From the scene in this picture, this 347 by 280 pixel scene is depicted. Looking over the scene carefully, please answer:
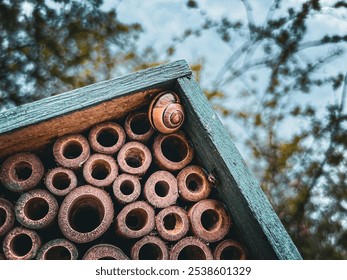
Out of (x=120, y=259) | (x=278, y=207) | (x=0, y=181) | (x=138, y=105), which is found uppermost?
(x=138, y=105)

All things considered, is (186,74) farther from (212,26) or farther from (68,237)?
(212,26)

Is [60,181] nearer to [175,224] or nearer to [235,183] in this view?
[175,224]

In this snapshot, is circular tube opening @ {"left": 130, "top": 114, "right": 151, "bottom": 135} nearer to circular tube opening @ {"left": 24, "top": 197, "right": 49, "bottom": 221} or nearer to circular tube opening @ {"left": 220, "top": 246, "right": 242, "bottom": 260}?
circular tube opening @ {"left": 24, "top": 197, "right": 49, "bottom": 221}

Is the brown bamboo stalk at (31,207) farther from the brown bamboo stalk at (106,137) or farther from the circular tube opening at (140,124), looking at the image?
the circular tube opening at (140,124)

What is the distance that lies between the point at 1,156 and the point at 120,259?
735 millimetres

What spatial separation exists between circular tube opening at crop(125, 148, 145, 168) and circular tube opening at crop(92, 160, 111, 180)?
4.5 inches

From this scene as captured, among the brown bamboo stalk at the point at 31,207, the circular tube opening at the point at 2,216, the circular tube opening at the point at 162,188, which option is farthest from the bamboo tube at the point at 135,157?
the circular tube opening at the point at 2,216

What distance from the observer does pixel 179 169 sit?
173cm

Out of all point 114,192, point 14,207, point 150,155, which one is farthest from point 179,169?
point 14,207

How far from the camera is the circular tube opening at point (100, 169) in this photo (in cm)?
165

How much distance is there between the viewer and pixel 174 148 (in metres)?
1.92

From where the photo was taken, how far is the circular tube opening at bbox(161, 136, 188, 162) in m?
1.82

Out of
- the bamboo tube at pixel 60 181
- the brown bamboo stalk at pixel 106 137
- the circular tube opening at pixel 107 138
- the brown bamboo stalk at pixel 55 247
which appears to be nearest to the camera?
the brown bamboo stalk at pixel 55 247

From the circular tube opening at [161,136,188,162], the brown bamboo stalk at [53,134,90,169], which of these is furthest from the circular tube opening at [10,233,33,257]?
the circular tube opening at [161,136,188,162]
